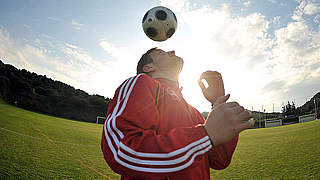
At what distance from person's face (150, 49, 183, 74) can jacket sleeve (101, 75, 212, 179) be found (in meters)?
0.73

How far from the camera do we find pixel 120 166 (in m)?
0.90

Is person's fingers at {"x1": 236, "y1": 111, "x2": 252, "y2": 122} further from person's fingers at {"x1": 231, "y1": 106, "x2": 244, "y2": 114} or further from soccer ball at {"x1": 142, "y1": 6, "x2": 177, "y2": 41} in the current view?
soccer ball at {"x1": 142, "y1": 6, "x2": 177, "y2": 41}

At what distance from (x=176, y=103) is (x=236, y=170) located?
12.9ft

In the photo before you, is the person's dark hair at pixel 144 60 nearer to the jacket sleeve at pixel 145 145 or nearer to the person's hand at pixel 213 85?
the person's hand at pixel 213 85

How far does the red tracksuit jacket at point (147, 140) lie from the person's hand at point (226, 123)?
45mm

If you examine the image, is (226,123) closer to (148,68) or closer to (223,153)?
(223,153)

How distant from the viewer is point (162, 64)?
1718 millimetres

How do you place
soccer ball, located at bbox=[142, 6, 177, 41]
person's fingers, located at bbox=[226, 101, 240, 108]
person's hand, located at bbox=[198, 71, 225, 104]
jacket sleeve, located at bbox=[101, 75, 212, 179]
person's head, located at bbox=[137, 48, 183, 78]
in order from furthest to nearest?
soccer ball, located at bbox=[142, 6, 177, 41]
person's head, located at bbox=[137, 48, 183, 78]
person's hand, located at bbox=[198, 71, 225, 104]
person's fingers, located at bbox=[226, 101, 240, 108]
jacket sleeve, located at bbox=[101, 75, 212, 179]

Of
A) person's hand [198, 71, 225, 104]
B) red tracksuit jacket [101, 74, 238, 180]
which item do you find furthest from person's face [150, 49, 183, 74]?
red tracksuit jacket [101, 74, 238, 180]

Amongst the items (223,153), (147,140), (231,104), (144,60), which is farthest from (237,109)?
(144,60)

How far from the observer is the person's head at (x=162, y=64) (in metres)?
1.72

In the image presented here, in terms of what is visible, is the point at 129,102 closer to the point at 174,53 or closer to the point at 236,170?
the point at 174,53

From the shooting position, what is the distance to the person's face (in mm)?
1716

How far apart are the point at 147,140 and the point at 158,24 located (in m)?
2.10
